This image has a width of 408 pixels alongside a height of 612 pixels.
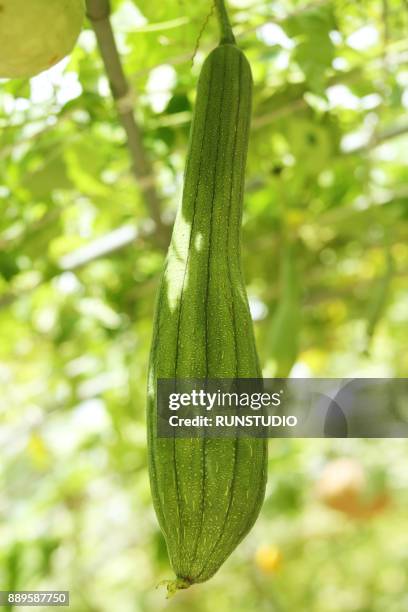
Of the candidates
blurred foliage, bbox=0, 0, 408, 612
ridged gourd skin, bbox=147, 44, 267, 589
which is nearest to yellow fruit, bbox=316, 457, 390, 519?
blurred foliage, bbox=0, 0, 408, 612

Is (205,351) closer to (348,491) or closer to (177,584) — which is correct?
(177,584)

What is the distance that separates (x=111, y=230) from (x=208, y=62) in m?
1.36

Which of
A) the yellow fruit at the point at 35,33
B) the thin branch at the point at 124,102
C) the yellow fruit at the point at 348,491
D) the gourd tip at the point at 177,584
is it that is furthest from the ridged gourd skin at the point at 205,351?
the yellow fruit at the point at 348,491

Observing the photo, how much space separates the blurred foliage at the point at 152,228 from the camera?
1421 millimetres

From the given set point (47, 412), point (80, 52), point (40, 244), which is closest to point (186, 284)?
point (80, 52)

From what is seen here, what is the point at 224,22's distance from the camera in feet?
2.75

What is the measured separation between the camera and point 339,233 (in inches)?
86.7

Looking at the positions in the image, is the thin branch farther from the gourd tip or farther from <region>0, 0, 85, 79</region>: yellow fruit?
the gourd tip

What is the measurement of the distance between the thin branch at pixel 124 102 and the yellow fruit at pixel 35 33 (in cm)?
15

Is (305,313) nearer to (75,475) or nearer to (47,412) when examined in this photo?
(47,412)

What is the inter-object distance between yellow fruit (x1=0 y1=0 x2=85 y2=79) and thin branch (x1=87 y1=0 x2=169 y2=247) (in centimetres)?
15

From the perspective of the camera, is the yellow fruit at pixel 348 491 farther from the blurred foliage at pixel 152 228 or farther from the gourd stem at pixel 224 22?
the gourd stem at pixel 224 22

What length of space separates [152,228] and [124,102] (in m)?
0.66

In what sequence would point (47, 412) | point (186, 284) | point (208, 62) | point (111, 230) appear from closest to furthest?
point (186, 284) < point (208, 62) < point (111, 230) < point (47, 412)
